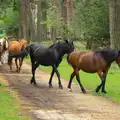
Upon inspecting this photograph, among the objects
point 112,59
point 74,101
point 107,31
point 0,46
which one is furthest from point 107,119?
point 107,31

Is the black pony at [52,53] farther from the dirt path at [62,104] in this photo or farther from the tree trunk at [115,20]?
the tree trunk at [115,20]

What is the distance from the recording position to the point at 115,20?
29.0 meters

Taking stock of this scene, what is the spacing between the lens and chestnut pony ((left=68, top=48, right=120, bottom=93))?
1689 centimetres

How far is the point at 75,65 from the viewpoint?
17.8 m

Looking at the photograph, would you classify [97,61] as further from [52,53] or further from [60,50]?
[52,53]

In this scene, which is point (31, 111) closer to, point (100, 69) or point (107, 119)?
point (107, 119)

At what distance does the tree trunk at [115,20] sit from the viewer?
2872 centimetres

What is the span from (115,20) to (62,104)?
16.0m

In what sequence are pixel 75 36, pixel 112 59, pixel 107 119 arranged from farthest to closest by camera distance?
1. pixel 75 36
2. pixel 112 59
3. pixel 107 119

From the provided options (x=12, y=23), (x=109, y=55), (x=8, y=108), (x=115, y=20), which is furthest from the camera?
(x=12, y=23)

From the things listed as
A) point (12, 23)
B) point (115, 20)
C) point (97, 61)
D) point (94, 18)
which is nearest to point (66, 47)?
point (97, 61)

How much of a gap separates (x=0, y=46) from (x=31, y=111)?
977 centimetres

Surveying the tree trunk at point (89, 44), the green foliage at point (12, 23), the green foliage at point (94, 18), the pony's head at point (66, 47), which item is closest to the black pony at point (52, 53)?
the pony's head at point (66, 47)

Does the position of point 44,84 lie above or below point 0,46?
below
